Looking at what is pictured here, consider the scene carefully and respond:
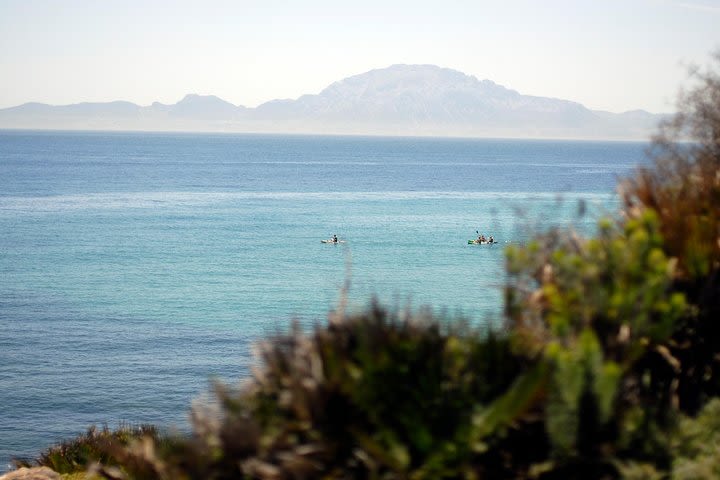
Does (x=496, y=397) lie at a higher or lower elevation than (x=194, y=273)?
higher

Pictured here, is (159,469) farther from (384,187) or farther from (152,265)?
(384,187)

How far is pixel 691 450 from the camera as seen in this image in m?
5.01

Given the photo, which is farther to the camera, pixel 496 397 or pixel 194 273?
pixel 194 273

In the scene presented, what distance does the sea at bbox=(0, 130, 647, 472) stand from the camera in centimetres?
2858

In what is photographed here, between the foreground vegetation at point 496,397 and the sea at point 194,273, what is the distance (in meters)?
0.28

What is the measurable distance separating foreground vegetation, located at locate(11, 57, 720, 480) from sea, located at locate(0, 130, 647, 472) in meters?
0.28

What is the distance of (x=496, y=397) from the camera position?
485 cm

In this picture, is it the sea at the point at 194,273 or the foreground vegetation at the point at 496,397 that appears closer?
the foreground vegetation at the point at 496,397

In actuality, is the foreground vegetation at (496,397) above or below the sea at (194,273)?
above

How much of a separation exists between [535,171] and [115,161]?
8992cm

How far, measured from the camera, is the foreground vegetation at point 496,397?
14.8 ft

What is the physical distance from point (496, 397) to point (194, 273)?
5435 cm

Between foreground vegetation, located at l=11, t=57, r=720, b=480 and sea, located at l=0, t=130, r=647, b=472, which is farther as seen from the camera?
sea, located at l=0, t=130, r=647, b=472

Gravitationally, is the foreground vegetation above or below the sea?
above
